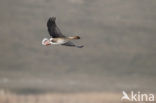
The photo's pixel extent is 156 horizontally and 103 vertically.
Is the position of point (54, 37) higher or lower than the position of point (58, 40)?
higher

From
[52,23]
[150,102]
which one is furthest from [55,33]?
[150,102]

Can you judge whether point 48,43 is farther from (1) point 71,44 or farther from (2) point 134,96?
(2) point 134,96

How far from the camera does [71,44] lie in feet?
69.2

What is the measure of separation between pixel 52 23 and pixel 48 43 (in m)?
0.59

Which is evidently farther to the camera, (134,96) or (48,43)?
(134,96)

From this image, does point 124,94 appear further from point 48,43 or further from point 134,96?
point 48,43

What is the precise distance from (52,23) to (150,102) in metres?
11.1

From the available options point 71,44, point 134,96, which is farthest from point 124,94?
point 71,44

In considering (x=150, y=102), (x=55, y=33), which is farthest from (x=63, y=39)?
(x=150, y=102)

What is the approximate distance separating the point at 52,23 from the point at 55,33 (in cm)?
31

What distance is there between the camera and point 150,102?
30875mm

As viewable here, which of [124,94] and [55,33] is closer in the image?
[55,33]

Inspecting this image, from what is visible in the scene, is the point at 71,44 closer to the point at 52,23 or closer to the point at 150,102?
the point at 52,23

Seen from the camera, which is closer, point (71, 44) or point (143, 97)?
point (71, 44)
